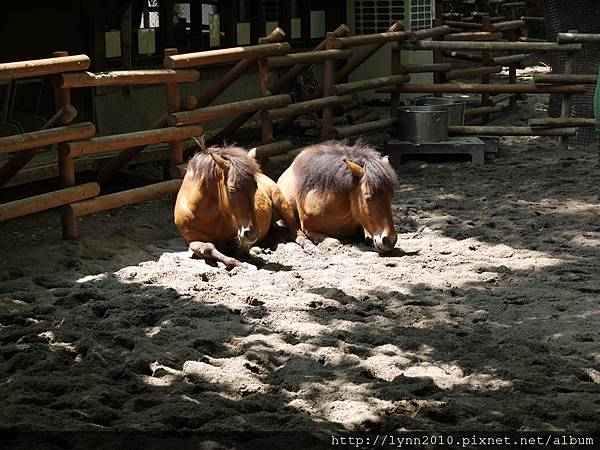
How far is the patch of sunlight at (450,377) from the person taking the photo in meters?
5.03

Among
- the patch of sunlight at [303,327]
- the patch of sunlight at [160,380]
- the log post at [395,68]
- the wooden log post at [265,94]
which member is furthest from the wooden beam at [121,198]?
the log post at [395,68]

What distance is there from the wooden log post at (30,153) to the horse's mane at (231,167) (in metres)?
0.99

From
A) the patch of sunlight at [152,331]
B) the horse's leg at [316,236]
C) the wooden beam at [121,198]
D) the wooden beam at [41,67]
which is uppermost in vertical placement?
the wooden beam at [41,67]

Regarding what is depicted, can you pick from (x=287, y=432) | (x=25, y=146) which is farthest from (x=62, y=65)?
(x=287, y=432)

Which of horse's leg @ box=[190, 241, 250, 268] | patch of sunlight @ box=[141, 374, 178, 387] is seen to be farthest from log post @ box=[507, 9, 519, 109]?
patch of sunlight @ box=[141, 374, 178, 387]

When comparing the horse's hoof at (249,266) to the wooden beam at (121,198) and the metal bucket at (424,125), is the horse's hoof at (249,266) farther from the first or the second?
the metal bucket at (424,125)

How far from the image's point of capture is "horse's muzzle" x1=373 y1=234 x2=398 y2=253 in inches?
301

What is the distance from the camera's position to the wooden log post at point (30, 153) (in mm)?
7727

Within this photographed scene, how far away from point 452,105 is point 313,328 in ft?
21.3

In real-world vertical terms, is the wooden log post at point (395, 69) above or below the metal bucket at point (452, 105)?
above

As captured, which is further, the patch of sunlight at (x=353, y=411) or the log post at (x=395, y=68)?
the log post at (x=395, y=68)

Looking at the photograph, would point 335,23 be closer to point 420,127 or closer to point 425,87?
point 425,87

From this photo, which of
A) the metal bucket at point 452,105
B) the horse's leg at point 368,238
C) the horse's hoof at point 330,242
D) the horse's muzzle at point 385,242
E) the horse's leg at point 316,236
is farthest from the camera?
the metal bucket at point 452,105

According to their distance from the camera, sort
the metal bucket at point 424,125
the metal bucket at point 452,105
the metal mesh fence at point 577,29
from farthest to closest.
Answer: the metal mesh fence at point 577,29, the metal bucket at point 452,105, the metal bucket at point 424,125
